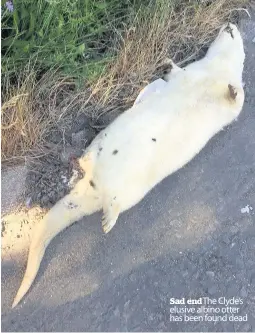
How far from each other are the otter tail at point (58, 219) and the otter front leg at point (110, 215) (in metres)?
0.05

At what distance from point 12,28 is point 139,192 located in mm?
1000

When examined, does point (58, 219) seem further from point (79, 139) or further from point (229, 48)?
point (229, 48)

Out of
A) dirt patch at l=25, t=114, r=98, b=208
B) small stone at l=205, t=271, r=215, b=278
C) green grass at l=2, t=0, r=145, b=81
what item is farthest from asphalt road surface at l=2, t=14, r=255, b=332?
green grass at l=2, t=0, r=145, b=81

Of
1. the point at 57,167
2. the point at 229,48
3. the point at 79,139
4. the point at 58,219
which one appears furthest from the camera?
the point at 229,48

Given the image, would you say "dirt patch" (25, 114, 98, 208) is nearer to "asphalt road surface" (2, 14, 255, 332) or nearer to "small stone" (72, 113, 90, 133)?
"small stone" (72, 113, 90, 133)

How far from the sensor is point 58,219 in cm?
267

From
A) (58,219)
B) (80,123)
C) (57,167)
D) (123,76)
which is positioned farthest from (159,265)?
(123,76)

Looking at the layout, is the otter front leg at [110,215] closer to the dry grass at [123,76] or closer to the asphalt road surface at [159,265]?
the asphalt road surface at [159,265]

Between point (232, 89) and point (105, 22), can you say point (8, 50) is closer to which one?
point (105, 22)

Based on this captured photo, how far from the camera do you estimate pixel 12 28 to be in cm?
266

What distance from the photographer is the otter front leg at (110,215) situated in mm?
2725

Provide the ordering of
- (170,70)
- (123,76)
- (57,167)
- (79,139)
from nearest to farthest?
(57,167)
(79,139)
(123,76)
(170,70)

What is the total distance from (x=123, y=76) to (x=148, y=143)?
483 millimetres

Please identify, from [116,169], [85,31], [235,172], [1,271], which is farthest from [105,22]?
[1,271]
